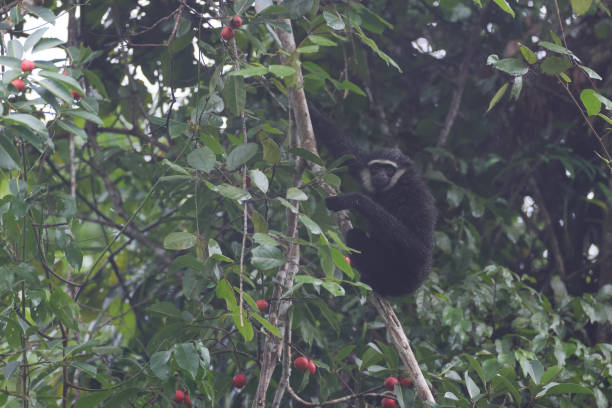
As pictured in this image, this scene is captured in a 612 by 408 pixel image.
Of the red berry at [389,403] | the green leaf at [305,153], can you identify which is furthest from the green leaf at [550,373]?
the green leaf at [305,153]

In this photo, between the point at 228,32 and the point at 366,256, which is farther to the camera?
the point at 366,256

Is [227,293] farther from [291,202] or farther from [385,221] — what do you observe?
[385,221]

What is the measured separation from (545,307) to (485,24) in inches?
105

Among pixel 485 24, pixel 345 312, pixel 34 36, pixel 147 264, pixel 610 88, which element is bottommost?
pixel 345 312

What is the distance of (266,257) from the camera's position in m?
2.59

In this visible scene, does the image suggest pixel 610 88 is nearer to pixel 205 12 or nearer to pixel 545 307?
pixel 545 307

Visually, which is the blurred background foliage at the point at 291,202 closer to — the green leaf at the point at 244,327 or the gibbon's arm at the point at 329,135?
the green leaf at the point at 244,327

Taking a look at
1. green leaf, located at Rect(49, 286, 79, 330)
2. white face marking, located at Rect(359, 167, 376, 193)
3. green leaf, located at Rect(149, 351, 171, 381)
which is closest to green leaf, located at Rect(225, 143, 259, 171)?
green leaf, located at Rect(149, 351, 171, 381)

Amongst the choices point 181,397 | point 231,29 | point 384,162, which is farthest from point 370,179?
point 181,397

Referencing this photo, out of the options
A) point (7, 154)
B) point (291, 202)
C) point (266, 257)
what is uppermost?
point (7, 154)

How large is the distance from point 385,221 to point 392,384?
1.42 meters

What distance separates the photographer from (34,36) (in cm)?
245

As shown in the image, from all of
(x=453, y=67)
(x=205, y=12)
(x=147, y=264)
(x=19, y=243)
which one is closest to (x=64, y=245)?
(x=19, y=243)

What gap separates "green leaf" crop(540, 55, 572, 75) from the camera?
2.83 meters
